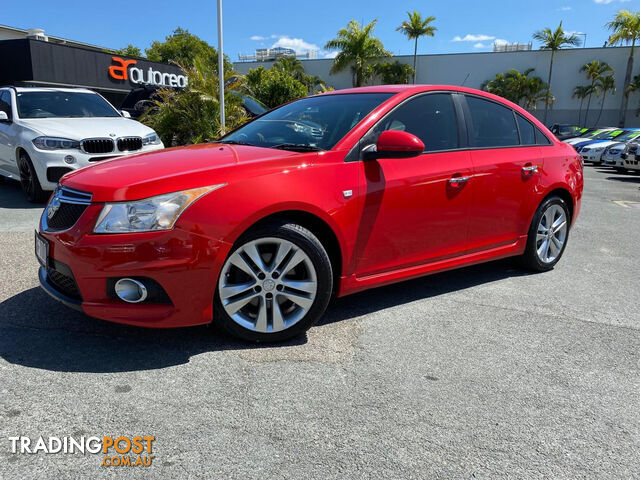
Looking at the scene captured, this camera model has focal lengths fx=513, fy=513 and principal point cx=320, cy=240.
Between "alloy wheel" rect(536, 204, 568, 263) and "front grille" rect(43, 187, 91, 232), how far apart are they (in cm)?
367

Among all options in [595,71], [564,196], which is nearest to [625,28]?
[595,71]

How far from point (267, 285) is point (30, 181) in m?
5.84

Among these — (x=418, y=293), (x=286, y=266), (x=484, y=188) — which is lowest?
(x=418, y=293)

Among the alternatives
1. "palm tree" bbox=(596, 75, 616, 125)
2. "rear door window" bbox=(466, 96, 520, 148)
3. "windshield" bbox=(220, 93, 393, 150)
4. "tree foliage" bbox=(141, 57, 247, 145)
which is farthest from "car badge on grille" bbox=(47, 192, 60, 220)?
"palm tree" bbox=(596, 75, 616, 125)

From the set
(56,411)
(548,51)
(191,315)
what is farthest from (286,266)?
(548,51)

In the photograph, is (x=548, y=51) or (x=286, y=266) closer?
(x=286, y=266)

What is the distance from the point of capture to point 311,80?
50.2m

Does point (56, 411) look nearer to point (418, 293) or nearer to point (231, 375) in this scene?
point (231, 375)

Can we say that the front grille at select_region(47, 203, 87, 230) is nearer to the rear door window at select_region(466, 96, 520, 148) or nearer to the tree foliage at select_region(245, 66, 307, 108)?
the rear door window at select_region(466, 96, 520, 148)

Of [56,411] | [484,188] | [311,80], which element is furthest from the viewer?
[311,80]

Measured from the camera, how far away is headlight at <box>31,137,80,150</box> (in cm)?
690

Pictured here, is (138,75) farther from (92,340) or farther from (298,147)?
(92,340)

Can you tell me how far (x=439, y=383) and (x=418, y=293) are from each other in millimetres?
1486

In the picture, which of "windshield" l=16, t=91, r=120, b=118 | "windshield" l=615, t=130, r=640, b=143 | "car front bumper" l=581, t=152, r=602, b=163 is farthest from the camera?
"windshield" l=615, t=130, r=640, b=143
